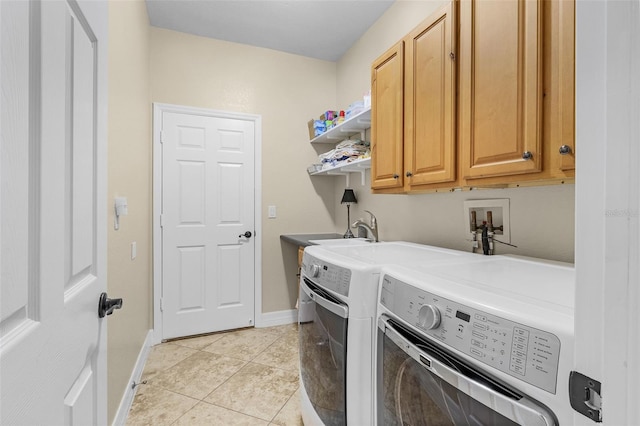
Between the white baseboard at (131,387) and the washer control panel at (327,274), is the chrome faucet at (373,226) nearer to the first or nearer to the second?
the washer control panel at (327,274)

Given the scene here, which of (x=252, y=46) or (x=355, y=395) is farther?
(x=252, y=46)

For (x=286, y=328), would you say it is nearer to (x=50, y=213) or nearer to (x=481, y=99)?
(x=481, y=99)

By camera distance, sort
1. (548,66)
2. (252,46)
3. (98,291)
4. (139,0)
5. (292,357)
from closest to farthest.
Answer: (98,291)
(548,66)
(139,0)
(292,357)
(252,46)

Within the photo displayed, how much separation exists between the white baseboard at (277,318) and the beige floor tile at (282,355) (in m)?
0.32

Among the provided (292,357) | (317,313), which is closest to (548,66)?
(317,313)

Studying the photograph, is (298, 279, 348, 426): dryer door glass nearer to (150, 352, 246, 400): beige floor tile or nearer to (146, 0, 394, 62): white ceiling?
(150, 352, 246, 400): beige floor tile

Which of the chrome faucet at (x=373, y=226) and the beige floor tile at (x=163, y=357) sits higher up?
the chrome faucet at (x=373, y=226)

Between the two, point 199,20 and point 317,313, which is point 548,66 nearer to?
point 317,313

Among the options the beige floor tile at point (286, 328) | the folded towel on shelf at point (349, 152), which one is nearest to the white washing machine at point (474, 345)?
the folded towel on shelf at point (349, 152)

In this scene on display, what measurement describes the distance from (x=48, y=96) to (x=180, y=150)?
8.00 ft

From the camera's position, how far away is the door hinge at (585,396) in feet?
1.39

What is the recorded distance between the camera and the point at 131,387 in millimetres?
1921

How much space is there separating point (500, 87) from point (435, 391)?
3.64 ft

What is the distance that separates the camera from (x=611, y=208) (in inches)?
14.9
